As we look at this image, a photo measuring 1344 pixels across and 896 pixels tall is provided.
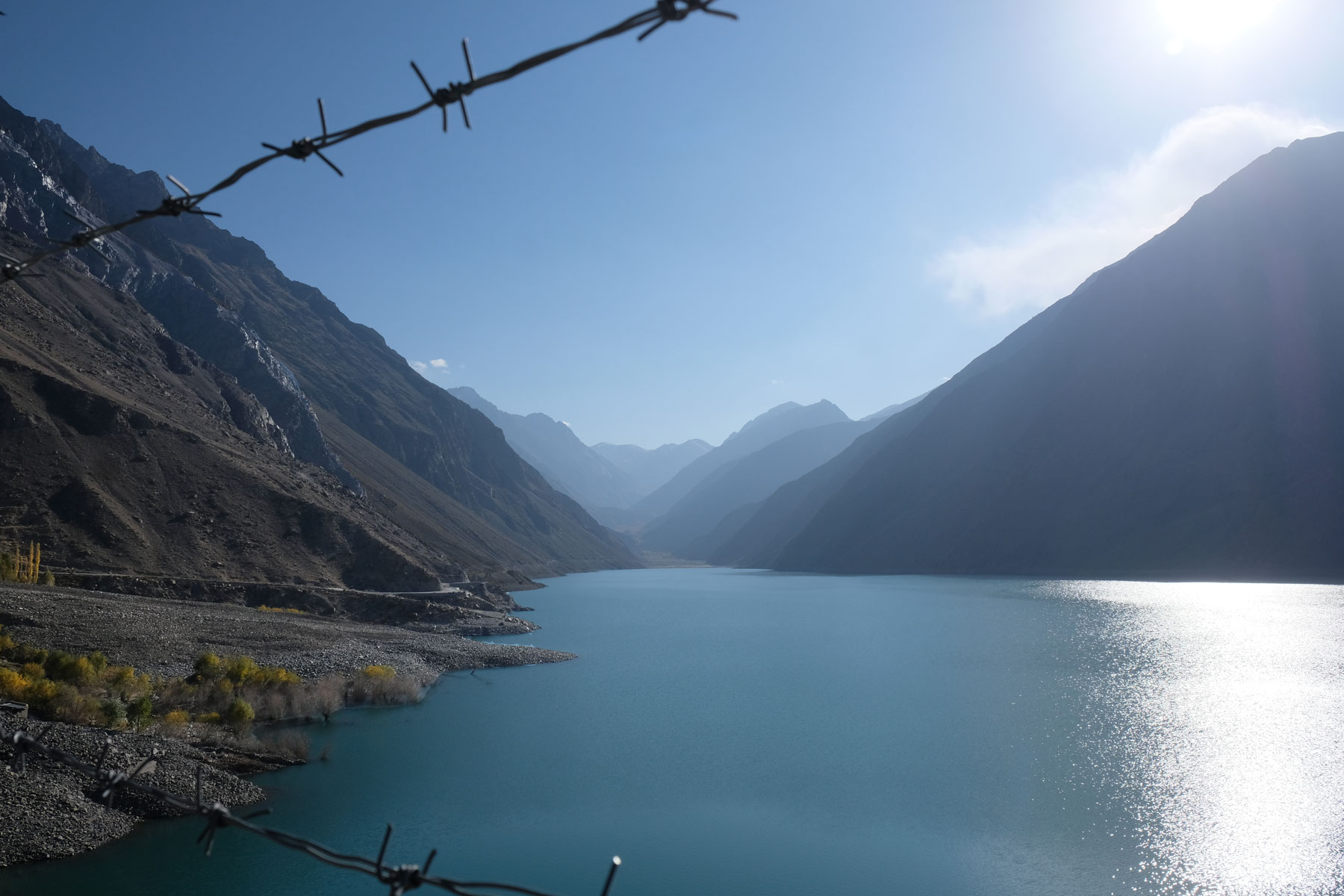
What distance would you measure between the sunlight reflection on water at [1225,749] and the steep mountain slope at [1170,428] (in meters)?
54.1

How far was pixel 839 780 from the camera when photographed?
24.7 m

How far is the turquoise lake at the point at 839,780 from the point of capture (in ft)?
58.4

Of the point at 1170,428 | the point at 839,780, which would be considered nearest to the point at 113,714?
the point at 839,780

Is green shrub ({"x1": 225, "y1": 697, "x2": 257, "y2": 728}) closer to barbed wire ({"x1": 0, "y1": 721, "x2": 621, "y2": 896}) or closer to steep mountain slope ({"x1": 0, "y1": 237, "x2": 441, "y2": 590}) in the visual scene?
barbed wire ({"x1": 0, "y1": 721, "x2": 621, "y2": 896})

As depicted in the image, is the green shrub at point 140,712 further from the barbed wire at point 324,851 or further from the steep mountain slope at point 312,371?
the steep mountain slope at point 312,371

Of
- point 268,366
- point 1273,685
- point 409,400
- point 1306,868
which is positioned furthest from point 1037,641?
point 409,400

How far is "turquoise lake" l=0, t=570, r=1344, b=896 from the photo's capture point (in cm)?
1780

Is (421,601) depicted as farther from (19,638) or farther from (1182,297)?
(1182,297)

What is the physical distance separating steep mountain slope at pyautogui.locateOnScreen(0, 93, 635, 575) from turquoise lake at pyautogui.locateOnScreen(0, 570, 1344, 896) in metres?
64.4

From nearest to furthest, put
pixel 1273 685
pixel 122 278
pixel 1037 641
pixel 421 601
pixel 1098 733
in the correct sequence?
1. pixel 1098 733
2. pixel 1273 685
3. pixel 1037 641
4. pixel 421 601
5. pixel 122 278

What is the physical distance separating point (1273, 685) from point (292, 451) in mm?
95649

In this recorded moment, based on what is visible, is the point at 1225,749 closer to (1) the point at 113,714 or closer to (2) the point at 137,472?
(1) the point at 113,714

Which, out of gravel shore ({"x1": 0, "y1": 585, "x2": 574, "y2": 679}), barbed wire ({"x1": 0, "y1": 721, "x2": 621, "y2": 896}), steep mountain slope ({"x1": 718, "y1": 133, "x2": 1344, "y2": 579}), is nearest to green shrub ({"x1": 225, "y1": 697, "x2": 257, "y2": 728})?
gravel shore ({"x1": 0, "y1": 585, "x2": 574, "y2": 679})

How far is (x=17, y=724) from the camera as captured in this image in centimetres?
1806
